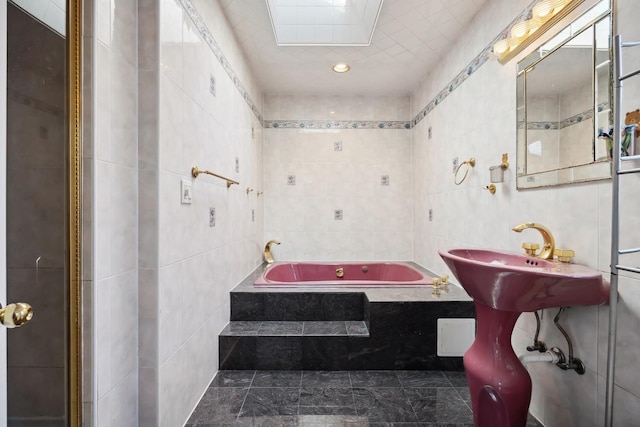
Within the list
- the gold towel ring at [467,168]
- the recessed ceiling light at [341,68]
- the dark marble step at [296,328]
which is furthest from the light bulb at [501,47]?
the dark marble step at [296,328]

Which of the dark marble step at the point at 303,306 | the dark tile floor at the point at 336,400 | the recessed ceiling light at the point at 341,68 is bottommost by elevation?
the dark tile floor at the point at 336,400

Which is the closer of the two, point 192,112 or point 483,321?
point 483,321

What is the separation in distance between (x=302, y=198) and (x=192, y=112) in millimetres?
1965

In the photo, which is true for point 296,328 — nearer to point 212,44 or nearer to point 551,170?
point 551,170

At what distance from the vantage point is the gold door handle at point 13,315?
0.74 meters

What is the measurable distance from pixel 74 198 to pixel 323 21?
196 centimetres

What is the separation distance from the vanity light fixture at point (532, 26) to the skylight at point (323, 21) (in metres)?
0.76

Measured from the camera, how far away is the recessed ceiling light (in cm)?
278

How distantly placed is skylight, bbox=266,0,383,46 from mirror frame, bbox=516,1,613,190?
0.94 m

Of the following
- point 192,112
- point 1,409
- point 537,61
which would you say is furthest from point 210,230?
point 537,61

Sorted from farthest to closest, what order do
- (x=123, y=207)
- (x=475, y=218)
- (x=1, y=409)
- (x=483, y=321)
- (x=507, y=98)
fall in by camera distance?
1. (x=475, y=218)
2. (x=507, y=98)
3. (x=483, y=321)
4. (x=123, y=207)
5. (x=1, y=409)

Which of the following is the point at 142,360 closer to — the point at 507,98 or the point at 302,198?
the point at 507,98

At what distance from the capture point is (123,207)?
3.96 feet

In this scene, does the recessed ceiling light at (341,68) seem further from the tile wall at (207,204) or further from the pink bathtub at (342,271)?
the pink bathtub at (342,271)
